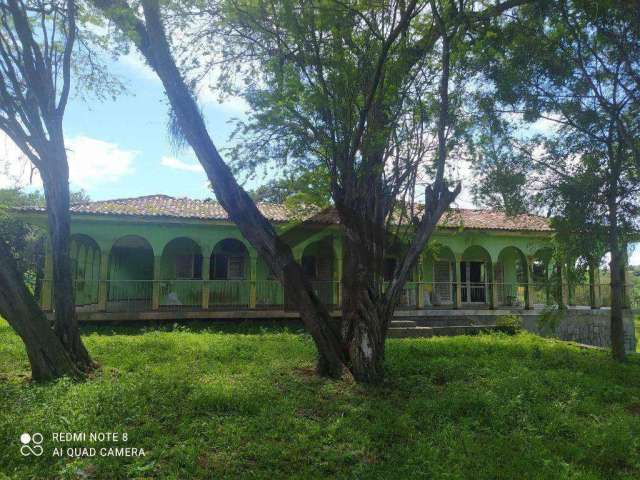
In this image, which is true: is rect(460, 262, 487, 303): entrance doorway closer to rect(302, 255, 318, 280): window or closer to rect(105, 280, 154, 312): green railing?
rect(302, 255, 318, 280): window

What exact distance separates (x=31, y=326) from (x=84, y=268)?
10.8 m

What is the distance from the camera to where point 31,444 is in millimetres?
4652

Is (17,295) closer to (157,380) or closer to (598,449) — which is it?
(157,380)

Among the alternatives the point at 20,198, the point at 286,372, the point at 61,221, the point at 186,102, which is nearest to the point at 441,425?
the point at 286,372

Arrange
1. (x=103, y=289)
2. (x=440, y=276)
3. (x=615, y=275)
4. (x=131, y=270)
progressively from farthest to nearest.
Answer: (x=440, y=276), (x=131, y=270), (x=103, y=289), (x=615, y=275)

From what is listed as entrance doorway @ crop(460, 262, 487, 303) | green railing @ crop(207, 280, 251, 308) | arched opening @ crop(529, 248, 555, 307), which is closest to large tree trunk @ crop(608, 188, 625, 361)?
arched opening @ crop(529, 248, 555, 307)

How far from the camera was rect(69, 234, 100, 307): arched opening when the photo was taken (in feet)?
47.3

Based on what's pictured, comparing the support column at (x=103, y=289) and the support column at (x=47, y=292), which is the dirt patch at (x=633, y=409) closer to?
the support column at (x=103, y=289)

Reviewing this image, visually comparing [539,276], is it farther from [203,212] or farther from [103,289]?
[103,289]

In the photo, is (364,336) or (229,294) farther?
(229,294)

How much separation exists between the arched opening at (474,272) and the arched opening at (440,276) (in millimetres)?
488

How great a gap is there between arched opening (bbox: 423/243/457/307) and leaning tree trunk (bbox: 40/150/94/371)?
1293cm

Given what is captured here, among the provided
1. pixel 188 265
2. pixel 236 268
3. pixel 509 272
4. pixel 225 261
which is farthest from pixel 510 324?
pixel 188 265

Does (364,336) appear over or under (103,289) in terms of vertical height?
under
